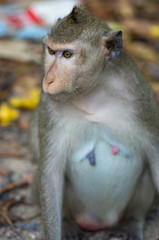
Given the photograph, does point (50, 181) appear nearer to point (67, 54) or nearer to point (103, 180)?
point (103, 180)

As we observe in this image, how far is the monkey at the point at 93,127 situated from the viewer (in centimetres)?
256

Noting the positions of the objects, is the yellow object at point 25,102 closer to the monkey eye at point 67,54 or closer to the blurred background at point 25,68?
the blurred background at point 25,68

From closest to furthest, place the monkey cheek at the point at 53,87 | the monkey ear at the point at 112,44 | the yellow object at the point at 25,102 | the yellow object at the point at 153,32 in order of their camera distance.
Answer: the monkey cheek at the point at 53,87
the monkey ear at the point at 112,44
the yellow object at the point at 25,102
the yellow object at the point at 153,32

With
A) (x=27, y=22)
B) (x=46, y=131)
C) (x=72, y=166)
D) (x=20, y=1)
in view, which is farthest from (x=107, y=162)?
(x=20, y=1)

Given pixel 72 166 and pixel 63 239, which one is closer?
pixel 72 166

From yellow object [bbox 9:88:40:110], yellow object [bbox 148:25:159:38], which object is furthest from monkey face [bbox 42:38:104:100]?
yellow object [bbox 148:25:159:38]

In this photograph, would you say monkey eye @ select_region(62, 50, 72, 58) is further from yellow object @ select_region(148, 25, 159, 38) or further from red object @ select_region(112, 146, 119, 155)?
yellow object @ select_region(148, 25, 159, 38)

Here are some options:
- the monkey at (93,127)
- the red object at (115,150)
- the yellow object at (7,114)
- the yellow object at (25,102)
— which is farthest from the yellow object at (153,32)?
the red object at (115,150)

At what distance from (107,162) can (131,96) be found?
16.7 inches

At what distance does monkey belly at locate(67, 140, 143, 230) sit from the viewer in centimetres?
295

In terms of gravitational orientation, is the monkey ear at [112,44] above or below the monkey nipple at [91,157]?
above

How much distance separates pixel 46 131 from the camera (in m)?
2.92

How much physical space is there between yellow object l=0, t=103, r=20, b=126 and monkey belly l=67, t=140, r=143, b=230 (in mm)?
1700

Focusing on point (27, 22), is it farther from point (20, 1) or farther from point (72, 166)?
point (72, 166)
